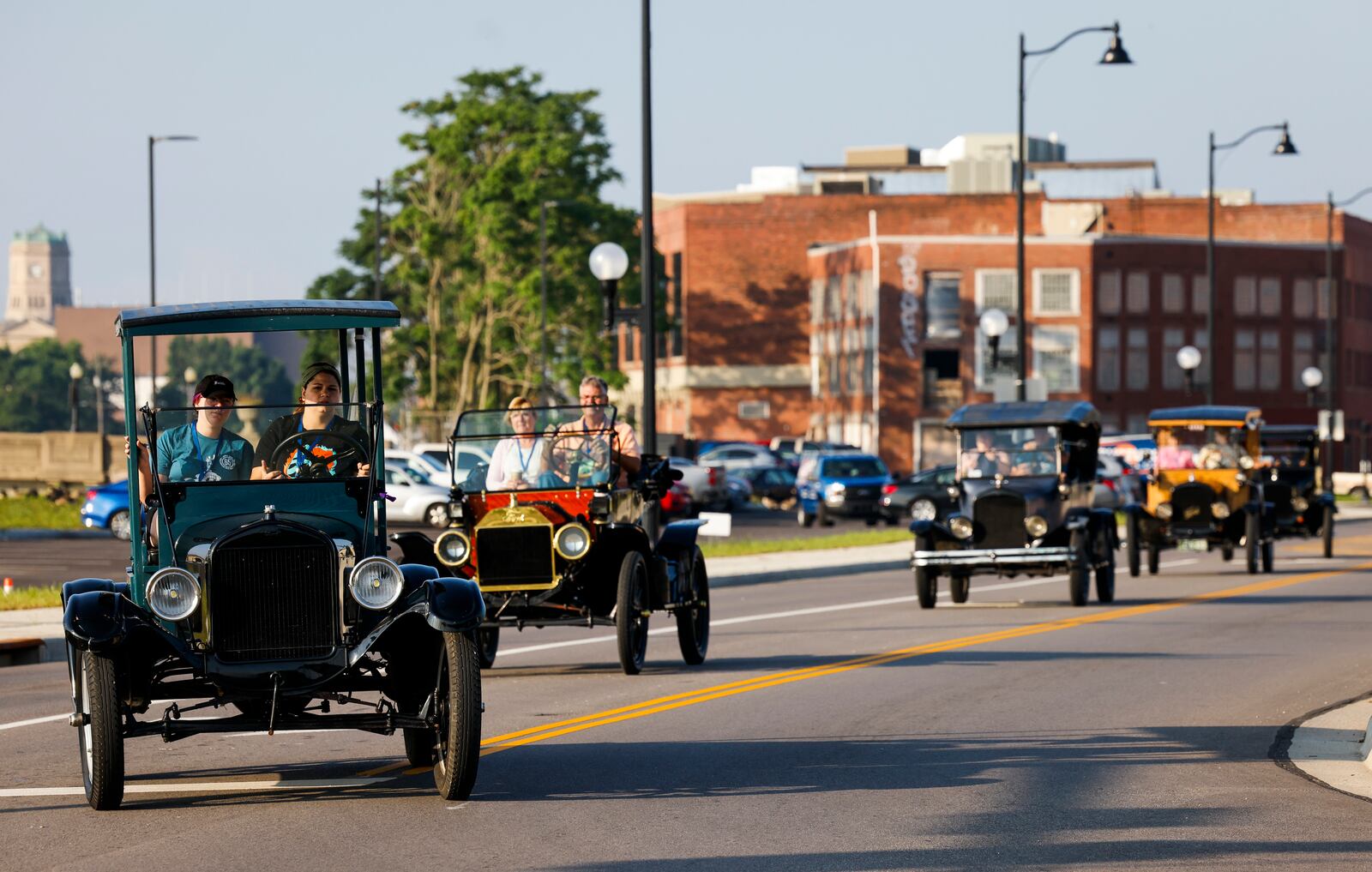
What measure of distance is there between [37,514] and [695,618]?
29.6m

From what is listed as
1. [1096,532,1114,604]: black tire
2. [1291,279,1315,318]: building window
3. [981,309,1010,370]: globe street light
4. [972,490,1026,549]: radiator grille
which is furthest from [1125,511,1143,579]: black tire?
[1291,279,1315,318]: building window

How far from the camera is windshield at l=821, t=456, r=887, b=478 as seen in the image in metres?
50.7

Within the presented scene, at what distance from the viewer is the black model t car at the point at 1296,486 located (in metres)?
33.0

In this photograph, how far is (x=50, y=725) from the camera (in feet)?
43.5

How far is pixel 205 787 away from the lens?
34.4 feet

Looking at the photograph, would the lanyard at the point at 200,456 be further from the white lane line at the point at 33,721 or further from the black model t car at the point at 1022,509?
the black model t car at the point at 1022,509

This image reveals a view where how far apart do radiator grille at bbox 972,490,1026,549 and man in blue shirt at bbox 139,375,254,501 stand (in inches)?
560

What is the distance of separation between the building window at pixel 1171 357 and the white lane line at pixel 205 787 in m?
81.5

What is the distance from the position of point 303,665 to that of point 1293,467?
87.5 ft

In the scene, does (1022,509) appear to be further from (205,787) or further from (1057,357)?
(1057,357)

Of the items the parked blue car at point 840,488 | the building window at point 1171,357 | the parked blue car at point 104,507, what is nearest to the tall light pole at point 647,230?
the parked blue car at point 104,507

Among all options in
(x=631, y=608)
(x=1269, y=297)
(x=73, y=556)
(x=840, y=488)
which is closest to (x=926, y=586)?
(x=631, y=608)

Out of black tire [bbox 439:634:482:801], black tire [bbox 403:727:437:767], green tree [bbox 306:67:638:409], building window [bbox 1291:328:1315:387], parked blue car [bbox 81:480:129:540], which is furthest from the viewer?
building window [bbox 1291:328:1315:387]

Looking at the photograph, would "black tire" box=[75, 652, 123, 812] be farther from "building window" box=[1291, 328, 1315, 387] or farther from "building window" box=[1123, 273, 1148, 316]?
"building window" box=[1291, 328, 1315, 387]
